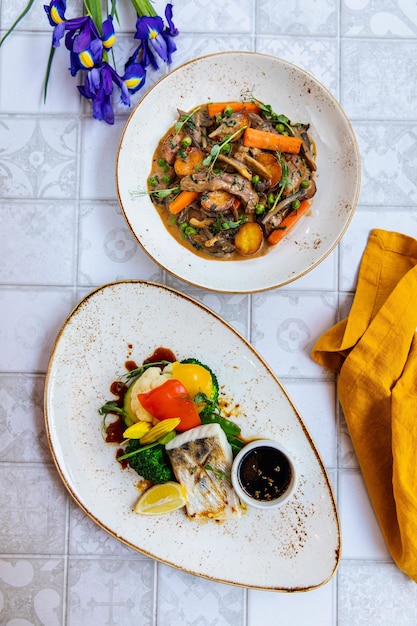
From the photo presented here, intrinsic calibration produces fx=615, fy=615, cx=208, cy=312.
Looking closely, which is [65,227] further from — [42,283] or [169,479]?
[169,479]

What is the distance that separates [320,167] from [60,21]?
1027 millimetres

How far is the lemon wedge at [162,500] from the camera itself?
6.96 feet

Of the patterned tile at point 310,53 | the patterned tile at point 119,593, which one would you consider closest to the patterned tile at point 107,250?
the patterned tile at point 310,53

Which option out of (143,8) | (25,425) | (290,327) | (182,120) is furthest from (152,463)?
(143,8)

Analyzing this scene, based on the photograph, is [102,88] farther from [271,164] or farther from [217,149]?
[271,164]

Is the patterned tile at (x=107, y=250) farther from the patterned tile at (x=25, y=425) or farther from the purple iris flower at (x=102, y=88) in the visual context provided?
the patterned tile at (x=25, y=425)

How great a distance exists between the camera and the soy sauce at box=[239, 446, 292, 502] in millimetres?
2117

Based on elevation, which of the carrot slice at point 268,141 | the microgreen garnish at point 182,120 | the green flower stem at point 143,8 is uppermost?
the green flower stem at point 143,8

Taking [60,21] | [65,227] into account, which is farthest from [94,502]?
[60,21]

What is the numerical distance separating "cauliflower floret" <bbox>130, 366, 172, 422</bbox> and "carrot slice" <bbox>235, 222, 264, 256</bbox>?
516 mm

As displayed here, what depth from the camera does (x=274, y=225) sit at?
7.10ft

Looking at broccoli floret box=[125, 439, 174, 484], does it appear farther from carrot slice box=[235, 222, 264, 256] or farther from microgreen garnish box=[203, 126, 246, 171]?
microgreen garnish box=[203, 126, 246, 171]

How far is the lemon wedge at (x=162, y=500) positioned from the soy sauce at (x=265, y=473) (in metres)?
0.22

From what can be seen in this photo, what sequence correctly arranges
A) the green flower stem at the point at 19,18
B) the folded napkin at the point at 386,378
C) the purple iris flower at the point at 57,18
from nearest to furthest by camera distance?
the purple iris flower at the point at 57,18, the folded napkin at the point at 386,378, the green flower stem at the point at 19,18
